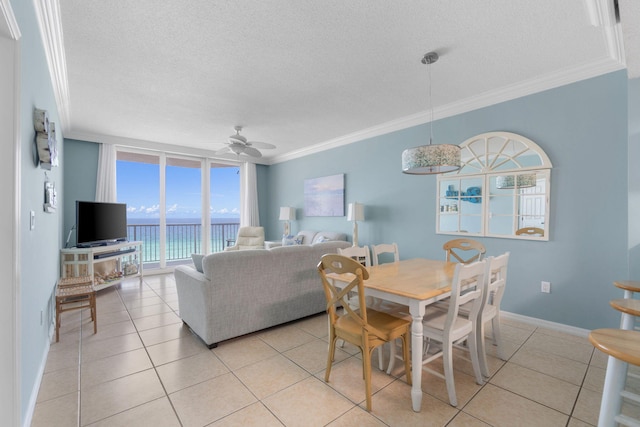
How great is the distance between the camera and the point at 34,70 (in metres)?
1.89

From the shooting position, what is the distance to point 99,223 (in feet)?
14.4

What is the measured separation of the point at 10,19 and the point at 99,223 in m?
3.93

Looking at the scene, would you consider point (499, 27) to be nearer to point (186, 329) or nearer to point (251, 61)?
point (251, 61)

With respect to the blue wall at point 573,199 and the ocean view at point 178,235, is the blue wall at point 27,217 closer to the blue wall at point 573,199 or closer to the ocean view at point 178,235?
the ocean view at point 178,235

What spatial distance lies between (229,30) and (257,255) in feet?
6.33

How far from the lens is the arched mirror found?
298 cm

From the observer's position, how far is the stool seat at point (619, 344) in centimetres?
96

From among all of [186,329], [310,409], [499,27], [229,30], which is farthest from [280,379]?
[499,27]

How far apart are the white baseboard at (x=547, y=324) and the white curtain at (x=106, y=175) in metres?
6.44

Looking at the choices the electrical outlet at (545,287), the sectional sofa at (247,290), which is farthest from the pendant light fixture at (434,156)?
the electrical outlet at (545,287)

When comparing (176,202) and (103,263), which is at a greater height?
(176,202)

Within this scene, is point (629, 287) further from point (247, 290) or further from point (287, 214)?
point (287, 214)

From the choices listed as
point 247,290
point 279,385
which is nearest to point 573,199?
point 279,385

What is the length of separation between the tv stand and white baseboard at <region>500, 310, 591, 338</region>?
531 cm
